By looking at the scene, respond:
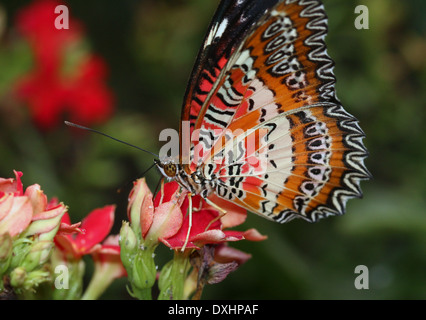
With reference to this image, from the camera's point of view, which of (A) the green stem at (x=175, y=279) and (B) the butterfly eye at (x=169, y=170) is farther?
(B) the butterfly eye at (x=169, y=170)

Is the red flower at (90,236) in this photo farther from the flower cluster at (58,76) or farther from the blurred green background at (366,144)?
the flower cluster at (58,76)

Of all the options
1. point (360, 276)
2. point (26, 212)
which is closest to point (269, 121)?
point (26, 212)

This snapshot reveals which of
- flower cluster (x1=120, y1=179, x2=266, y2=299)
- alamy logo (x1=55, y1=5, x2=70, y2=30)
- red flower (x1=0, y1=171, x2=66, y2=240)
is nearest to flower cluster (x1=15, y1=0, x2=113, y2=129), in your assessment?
alamy logo (x1=55, y1=5, x2=70, y2=30)

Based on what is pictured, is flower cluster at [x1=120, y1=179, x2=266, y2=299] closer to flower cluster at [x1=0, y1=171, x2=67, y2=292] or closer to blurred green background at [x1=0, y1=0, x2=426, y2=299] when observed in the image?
flower cluster at [x1=0, y1=171, x2=67, y2=292]

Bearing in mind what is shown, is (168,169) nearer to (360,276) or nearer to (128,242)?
(128,242)

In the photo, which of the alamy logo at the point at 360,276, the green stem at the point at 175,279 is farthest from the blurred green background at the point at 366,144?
the green stem at the point at 175,279

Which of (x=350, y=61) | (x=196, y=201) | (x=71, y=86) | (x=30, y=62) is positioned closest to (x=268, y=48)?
(x=196, y=201)
